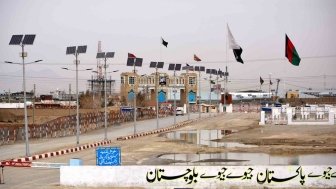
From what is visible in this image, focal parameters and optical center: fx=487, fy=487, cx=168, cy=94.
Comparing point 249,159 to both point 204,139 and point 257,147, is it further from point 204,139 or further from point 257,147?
point 204,139

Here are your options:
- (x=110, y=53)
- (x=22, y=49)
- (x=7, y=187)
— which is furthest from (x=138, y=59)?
(x=7, y=187)

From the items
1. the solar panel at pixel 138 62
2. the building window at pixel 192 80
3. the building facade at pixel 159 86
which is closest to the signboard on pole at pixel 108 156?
the solar panel at pixel 138 62

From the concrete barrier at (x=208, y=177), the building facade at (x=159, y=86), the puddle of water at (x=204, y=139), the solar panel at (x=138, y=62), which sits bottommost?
the puddle of water at (x=204, y=139)

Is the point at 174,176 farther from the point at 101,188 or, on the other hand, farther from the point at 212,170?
the point at 101,188

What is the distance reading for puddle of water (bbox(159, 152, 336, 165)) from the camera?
1248 inches

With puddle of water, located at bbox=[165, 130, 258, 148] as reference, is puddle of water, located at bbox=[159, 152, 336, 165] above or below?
above

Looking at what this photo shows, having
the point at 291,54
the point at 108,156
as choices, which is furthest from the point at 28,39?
the point at 291,54

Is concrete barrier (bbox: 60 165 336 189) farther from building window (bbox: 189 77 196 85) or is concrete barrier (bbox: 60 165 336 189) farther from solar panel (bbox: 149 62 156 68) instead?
building window (bbox: 189 77 196 85)

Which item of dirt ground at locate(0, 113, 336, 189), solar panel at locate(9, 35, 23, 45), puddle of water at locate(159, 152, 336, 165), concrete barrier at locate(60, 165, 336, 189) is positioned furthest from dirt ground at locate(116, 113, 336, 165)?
solar panel at locate(9, 35, 23, 45)

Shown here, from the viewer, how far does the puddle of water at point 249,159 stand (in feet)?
104

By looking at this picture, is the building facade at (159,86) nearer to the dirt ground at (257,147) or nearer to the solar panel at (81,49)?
the dirt ground at (257,147)

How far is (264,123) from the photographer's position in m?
68.8

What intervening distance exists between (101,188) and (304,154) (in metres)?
→ 19.9

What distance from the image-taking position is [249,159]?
33.9 m
